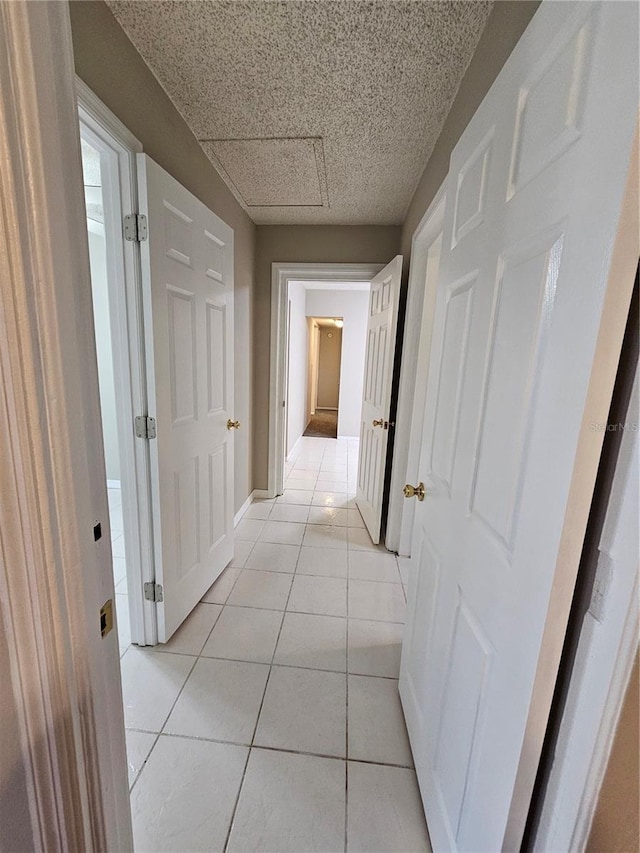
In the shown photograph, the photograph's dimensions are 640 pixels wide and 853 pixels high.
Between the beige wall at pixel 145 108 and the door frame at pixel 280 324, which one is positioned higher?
the beige wall at pixel 145 108

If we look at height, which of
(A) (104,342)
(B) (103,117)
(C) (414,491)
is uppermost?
(B) (103,117)

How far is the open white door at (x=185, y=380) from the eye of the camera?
1399 mm

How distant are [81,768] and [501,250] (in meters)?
1.26

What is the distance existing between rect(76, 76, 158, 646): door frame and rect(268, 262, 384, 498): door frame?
5.75ft

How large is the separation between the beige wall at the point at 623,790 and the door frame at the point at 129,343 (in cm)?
154

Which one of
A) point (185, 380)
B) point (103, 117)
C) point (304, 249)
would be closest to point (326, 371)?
point (304, 249)

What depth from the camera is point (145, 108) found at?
53.6 inches

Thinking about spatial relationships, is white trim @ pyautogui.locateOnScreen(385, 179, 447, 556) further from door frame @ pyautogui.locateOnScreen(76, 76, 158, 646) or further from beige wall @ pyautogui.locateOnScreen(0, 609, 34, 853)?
beige wall @ pyautogui.locateOnScreen(0, 609, 34, 853)

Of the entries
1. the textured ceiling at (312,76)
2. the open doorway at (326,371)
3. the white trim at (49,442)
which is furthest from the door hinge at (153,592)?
the open doorway at (326,371)

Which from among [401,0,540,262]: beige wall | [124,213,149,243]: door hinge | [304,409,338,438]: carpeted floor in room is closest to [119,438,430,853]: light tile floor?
[124,213,149,243]: door hinge

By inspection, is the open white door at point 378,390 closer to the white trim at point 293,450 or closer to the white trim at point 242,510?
the white trim at point 242,510

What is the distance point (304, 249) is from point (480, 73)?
1919mm

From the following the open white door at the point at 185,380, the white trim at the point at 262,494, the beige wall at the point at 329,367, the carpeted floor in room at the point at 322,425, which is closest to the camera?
the open white door at the point at 185,380

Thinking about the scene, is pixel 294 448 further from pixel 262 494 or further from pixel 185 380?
pixel 185 380
